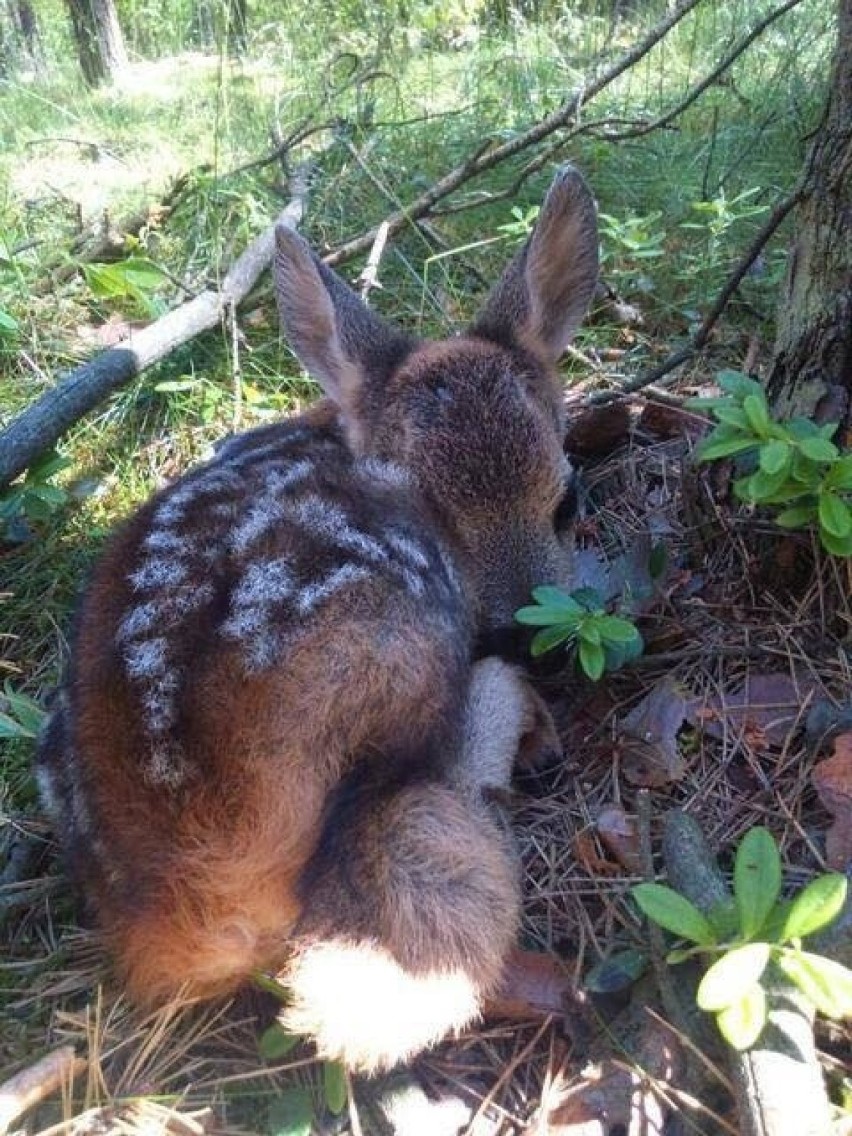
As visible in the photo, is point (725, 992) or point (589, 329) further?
point (589, 329)

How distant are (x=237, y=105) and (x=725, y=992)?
5.31 meters

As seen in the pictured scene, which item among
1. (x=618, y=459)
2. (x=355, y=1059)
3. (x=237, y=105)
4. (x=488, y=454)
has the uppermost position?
(x=237, y=105)

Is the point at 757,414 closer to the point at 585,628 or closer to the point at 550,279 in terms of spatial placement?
the point at 585,628

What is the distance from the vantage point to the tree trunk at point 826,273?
2352mm

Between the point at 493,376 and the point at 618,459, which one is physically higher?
the point at 493,376

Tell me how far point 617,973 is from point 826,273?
1.59 meters

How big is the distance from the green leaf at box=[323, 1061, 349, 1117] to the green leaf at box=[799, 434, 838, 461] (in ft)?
4.84

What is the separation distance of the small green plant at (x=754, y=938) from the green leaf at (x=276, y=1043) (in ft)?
2.31

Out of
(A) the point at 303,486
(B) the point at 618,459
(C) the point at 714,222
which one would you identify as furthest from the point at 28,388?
(C) the point at 714,222

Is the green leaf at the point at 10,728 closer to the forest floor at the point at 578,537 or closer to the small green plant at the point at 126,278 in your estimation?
the forest floor at the point at 578,537

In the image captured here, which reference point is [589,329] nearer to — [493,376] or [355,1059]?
[493,376]

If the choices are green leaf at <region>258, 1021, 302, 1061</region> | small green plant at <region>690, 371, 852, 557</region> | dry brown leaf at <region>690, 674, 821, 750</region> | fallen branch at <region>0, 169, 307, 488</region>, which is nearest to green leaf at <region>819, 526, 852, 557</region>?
small green plant at <region>690, 371, 852, 557</region>

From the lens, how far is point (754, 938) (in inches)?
67.1

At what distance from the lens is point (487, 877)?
2045 mm
